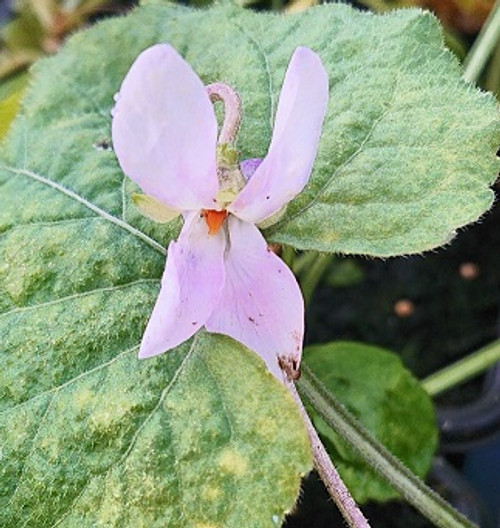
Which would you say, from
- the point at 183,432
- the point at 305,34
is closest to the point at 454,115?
the point at 305,34

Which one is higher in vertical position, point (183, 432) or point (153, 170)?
point (153, 170)

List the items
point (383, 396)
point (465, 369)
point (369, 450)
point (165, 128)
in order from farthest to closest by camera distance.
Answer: point (465, 369)
point (383, 396)
point (369, 450)
point (165, 128)

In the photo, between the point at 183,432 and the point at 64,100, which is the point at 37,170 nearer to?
the point at 64,100

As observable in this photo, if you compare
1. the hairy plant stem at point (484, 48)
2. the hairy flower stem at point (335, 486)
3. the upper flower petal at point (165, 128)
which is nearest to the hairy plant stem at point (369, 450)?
the hairy flower stem at point (335, 486)

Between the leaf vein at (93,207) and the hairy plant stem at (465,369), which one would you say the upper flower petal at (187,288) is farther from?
the hairy plant stem at (465,369)

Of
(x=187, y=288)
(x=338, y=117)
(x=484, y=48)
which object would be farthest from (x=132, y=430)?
(x=484, y=48)

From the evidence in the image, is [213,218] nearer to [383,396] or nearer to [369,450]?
[369,450]

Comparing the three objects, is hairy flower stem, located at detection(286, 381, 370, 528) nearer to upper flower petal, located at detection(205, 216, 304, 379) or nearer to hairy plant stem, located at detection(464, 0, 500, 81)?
upper flower petal, located at detection(205, 216, 304, 379)
